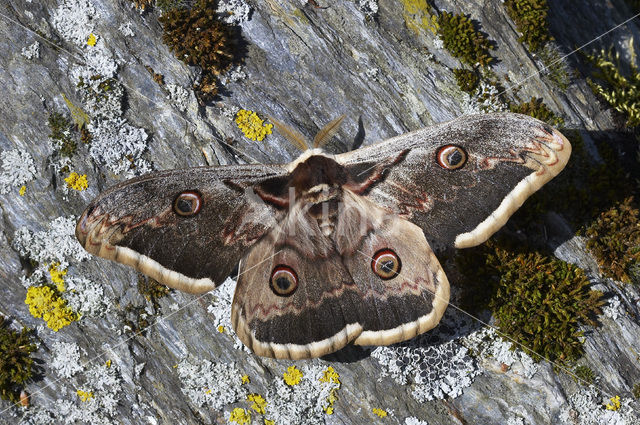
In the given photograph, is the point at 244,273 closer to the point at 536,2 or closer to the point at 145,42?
the point at 145,42

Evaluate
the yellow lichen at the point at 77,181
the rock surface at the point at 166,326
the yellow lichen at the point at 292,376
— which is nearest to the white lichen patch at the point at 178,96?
A: the rock surface at the point at 166,326

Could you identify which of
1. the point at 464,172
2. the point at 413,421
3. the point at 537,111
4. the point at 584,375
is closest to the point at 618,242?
the point at 584,375

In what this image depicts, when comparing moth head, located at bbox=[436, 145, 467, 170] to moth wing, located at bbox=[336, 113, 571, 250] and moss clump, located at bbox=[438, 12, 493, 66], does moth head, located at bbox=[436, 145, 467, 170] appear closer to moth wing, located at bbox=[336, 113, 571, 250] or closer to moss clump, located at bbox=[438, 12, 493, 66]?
moth wing, located at bbox=[336, 113, 571, 250]

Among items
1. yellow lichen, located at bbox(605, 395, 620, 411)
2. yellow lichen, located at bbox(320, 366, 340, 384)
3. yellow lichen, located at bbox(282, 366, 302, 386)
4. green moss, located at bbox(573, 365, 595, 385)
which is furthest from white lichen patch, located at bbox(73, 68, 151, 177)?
yellow lichen, located at bbox(605, 395, 620, 411)

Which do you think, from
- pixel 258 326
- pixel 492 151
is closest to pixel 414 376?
pixel 258 326

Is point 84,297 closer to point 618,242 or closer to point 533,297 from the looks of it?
point 533,297

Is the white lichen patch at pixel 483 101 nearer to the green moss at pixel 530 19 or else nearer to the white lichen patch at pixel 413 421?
the green moss at pixel 530 19
